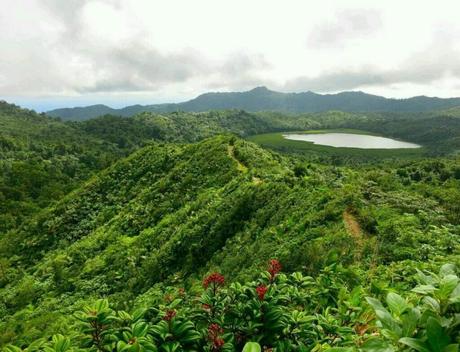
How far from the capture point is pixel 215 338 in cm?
295

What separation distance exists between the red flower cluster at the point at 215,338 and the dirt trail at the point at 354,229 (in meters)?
9.07

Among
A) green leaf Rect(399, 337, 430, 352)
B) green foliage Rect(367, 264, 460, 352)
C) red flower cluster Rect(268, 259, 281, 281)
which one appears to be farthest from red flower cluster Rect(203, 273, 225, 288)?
green leaf Rect(399, 337, 430, 352)

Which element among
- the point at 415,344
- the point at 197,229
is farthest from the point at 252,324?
the point at 197,229

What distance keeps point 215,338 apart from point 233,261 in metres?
13.6

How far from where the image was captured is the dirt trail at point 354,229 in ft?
38.7

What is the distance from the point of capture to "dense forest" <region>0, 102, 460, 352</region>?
306 centimetres

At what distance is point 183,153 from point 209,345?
36.5 meters

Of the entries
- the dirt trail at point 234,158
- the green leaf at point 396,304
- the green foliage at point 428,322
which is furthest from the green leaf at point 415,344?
the dirt trail at point 234,158

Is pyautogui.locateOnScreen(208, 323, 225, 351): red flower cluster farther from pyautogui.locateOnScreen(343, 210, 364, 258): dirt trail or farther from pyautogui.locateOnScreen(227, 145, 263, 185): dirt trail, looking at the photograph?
pyautogui.locateOnScreen(227, 145, 263, 185): dirt trail

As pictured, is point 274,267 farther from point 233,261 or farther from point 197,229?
point 197,229

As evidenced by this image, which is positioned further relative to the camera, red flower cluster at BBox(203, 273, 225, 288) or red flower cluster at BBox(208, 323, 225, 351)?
red flower cluster at BBox(203, 273, 225, 288)

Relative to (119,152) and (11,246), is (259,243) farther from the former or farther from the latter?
(119,152)

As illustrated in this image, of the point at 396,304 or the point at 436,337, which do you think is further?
the point at 396,304

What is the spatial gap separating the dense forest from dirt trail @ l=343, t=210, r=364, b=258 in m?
0.11
